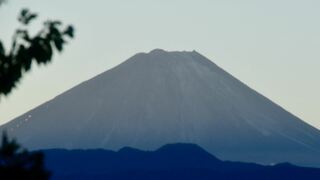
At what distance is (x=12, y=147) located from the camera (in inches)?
699

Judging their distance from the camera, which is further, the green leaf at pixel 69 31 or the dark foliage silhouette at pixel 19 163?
the dark foliage silhouette at pixel 19 163

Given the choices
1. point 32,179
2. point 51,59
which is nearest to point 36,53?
point 51,59

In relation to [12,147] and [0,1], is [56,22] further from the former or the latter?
[12,147]

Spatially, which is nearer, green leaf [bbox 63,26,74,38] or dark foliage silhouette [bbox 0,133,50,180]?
green leaf [bbox 63,26,74,38]

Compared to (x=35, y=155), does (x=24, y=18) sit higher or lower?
higher

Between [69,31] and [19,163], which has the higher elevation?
[69,31]

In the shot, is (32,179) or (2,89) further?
(32,179)

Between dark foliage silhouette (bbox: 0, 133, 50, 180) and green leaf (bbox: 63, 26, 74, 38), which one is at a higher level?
green leaf (bbox: 63, 26, 74, 38)

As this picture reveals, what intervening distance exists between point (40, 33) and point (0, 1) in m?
0.80

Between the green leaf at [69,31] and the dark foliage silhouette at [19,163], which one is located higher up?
the green leaf at [69,31]

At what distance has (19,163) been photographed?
710 inches

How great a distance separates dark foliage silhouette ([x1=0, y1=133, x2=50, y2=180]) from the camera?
1733 cm

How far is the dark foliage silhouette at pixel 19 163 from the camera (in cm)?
1733

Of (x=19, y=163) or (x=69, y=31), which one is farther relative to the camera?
(x=19, y=163)
